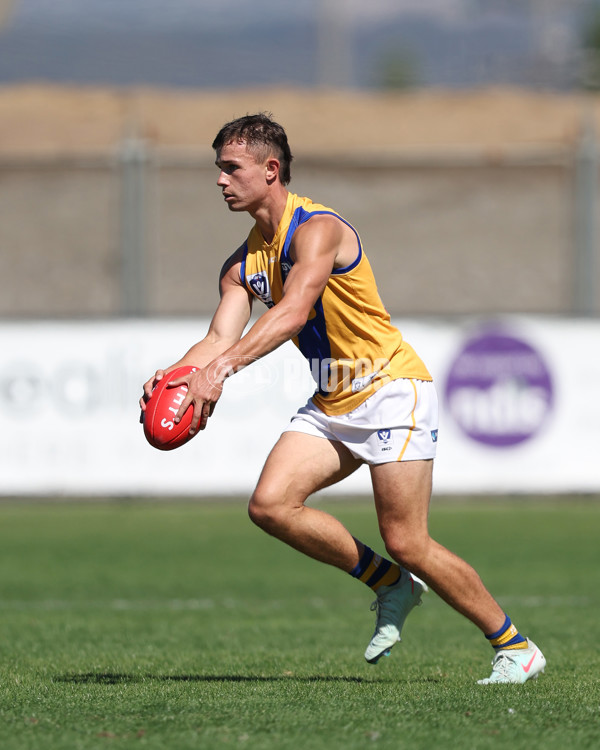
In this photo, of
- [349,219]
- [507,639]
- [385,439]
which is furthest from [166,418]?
[349,219]

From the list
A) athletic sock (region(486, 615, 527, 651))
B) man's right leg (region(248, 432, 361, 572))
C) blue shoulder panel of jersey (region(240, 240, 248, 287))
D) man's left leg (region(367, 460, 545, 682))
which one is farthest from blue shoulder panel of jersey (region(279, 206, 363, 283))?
athletic sock (region(486, 615, 527, 651))

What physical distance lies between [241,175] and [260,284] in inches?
21.2

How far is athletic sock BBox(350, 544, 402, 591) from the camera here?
5867mm

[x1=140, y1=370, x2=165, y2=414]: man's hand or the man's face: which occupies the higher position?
the man's face

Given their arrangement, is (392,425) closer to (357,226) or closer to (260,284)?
(260,284)

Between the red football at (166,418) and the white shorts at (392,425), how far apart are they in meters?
0.76

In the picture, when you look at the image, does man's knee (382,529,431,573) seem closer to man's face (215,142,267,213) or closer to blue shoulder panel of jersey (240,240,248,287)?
blue shoulder panel of jersey (240,240,248,287)

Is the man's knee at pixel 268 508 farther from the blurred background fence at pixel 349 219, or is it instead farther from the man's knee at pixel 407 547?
the blurred background fence at pixel 349 219

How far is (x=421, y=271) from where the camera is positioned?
23328 millimetres

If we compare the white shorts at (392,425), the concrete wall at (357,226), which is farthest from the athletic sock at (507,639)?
the concrete wall at (357,226)

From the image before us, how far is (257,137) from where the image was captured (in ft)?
18.3

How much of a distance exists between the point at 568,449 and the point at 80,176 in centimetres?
1225

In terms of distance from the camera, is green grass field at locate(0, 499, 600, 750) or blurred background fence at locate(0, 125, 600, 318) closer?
green grass field at locate(0, 499, 600, 750)

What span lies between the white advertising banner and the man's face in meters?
9.31
